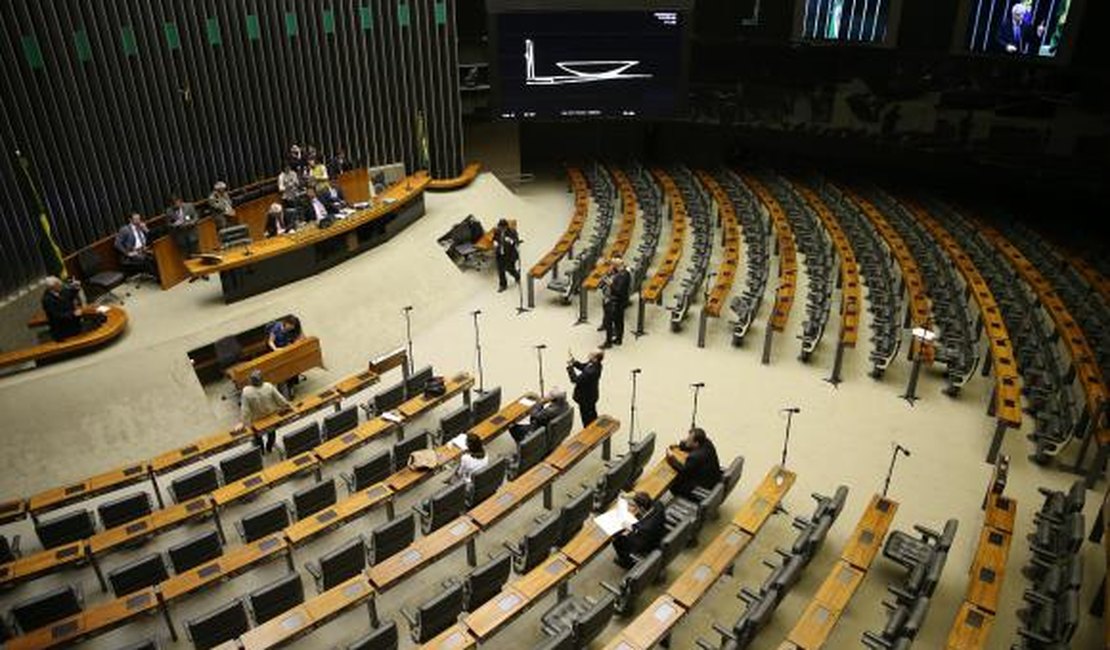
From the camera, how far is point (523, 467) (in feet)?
27.8

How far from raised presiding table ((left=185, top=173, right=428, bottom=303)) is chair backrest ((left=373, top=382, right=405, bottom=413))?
3.63m

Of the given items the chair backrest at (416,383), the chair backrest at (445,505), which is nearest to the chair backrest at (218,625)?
the chair backrest at (445,505)

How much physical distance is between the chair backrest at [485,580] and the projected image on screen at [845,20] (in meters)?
14.4

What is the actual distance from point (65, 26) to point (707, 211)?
37.2 feet

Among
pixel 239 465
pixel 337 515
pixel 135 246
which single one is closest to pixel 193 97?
pixel 135 246

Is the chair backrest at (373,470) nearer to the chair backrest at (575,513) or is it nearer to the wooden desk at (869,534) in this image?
the chair backrest at (575,513)

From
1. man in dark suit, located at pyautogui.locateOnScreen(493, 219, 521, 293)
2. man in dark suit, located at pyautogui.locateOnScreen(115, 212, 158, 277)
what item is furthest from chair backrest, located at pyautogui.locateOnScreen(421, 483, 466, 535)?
man in dark suit, located at pyautogui.locateOnScreen(115, 212, 158, 277)

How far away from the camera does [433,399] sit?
955 centimetres

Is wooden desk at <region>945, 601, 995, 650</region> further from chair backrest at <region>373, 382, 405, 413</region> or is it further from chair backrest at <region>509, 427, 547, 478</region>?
chair backrest at <region>373, 382, 405, 413</region>

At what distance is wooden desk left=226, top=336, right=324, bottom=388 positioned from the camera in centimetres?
1016

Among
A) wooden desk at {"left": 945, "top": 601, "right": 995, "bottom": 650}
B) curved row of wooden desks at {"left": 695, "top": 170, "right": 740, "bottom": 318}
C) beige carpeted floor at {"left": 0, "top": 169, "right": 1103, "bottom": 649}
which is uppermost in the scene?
curved row of wooden desks at {"left": 695, "top": 170, "right": 740, "bottom": 318}

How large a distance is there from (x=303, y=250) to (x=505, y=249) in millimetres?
3291

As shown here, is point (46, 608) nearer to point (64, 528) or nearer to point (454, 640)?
point (64, 528)

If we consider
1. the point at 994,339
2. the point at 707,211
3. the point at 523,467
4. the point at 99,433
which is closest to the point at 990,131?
the point at 707,211
